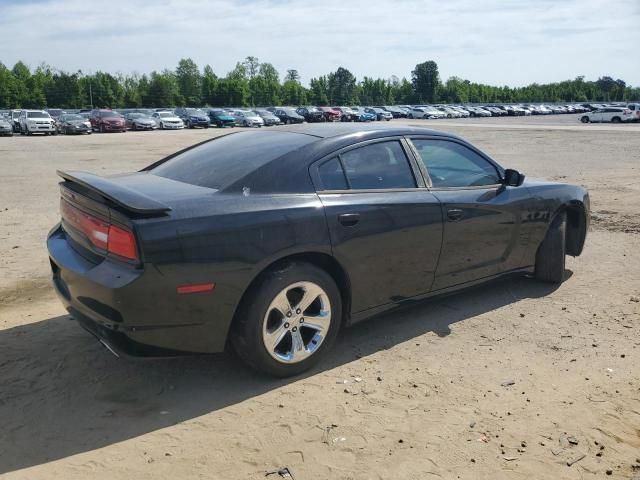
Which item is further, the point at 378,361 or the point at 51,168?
the point at 51,168

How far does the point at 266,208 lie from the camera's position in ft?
11.7

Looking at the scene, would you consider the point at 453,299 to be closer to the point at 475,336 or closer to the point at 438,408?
the point at 475,336

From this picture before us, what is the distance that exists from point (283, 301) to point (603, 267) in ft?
13.4

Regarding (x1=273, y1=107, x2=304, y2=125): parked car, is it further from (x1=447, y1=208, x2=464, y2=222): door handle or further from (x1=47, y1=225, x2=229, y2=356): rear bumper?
(x1=47, y1=225, x2=229, y2=356): rear bumper

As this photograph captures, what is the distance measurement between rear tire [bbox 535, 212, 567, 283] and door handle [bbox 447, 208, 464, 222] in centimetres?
131

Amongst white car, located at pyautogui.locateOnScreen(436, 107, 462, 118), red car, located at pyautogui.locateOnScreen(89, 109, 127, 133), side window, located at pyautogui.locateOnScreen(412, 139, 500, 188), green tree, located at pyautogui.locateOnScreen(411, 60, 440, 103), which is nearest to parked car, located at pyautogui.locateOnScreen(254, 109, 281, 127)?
red car, located at pyautogui.locateOnScreen(89, 109, 127, 133)

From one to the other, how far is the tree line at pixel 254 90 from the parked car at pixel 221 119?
3433 cm

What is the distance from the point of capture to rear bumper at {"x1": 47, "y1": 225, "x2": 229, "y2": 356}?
316 centimetres

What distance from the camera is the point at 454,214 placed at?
450 centimetres

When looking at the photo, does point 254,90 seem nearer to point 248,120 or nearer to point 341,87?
point 341,87

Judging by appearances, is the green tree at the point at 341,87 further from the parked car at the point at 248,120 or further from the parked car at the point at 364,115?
the parked car at the point at 248,120

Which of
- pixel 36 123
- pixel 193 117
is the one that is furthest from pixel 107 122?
pixel 193 117

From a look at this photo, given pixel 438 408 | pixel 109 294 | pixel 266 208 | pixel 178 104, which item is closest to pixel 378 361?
pixel 438 408

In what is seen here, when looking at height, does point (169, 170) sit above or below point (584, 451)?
above
